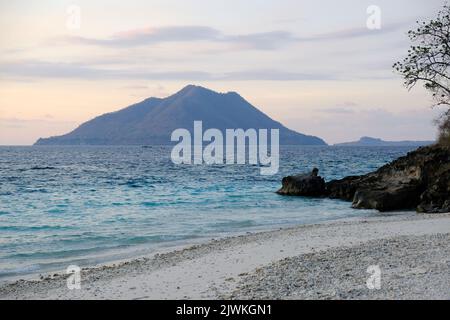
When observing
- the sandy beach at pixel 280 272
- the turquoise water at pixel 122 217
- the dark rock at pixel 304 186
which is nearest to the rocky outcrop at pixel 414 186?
the turquoise water at pixel 122 217

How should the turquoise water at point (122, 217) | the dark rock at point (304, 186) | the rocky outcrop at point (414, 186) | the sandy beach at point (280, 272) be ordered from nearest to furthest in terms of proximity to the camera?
the sandy beach at point (280, 272)
the turquoise water at point (122, 217)
the rocky outcrop at point (414, 186)
the dark rock at point (304, 186)

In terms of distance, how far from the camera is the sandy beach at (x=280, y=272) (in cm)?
1153

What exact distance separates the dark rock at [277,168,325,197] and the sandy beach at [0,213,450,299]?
1040 inches

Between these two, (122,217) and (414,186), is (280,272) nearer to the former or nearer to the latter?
(122,217)

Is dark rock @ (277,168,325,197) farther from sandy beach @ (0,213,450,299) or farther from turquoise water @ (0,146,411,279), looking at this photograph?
sandy beach @ (0,213,450,299)

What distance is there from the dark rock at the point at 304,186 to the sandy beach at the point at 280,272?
2642 cm

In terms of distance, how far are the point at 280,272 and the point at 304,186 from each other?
1349 inches

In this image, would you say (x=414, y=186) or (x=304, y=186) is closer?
(x=414, y=186)

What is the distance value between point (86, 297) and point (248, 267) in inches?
183

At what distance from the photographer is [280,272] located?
13.6 meters

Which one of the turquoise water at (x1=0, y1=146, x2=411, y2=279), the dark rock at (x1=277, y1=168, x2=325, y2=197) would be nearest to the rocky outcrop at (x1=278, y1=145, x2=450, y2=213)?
the turquoise water at (x1=0, y1=146, x2=411, y2=279)

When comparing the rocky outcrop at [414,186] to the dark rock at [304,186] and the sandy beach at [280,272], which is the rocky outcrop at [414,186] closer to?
the dark rock at [304,186]

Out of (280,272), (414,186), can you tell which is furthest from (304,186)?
(280,272)
